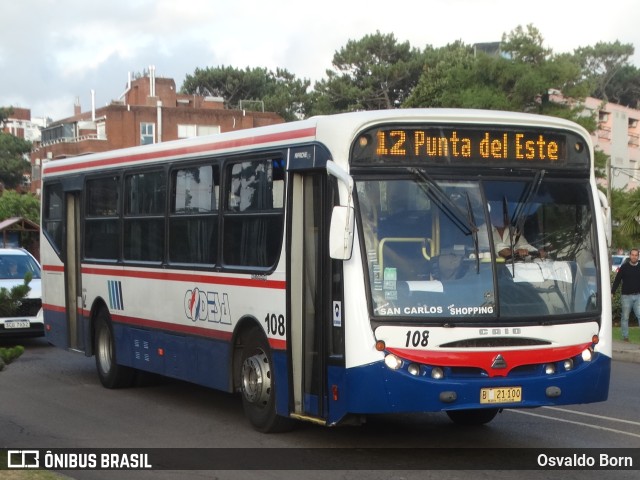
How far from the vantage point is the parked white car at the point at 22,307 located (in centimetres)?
2060

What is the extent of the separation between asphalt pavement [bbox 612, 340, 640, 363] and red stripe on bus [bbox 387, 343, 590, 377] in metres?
10.8

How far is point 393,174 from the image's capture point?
9.80 meters

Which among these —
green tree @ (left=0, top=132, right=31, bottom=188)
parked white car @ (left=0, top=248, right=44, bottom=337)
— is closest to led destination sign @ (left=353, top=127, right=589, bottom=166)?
parked white car @ (left=0, top=248, right=44, bottom=337)

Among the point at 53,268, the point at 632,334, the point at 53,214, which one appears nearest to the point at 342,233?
the point at 53,268

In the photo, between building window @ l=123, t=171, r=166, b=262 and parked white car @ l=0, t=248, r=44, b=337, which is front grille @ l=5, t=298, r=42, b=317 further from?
building window @ l=123, t=171, r=166, b=262

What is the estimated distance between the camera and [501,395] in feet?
31.2

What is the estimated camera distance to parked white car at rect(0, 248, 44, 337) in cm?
2060

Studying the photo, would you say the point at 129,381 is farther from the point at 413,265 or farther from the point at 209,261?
the point at 413,265

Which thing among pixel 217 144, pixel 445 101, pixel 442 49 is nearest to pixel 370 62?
pixel 442 49

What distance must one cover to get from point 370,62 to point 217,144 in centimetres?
6827

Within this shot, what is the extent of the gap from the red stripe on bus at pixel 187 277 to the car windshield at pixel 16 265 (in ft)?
22.6

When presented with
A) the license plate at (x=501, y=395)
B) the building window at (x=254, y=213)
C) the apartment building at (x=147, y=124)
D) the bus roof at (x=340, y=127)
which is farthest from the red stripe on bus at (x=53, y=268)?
the apartment building at (x=147, y=124)

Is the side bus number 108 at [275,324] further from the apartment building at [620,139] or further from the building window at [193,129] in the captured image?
the building window at [193,129]

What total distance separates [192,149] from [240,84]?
94220 millimetres
